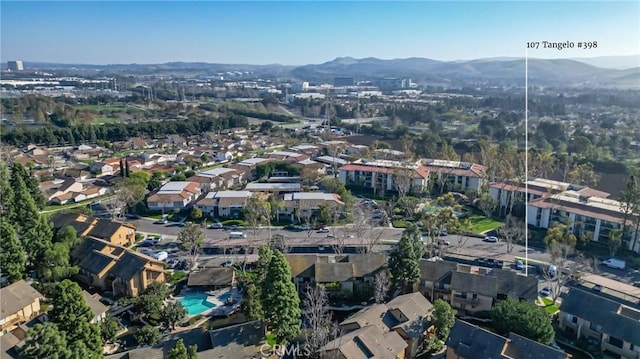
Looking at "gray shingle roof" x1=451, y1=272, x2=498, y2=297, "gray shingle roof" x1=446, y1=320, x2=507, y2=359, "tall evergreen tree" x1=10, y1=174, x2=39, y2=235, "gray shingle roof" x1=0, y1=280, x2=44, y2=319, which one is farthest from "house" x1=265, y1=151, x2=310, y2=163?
"gray shingle roof" x1=446, y1=320, x2=507, y2=359

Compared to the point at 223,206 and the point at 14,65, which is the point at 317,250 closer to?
the point at 223,206

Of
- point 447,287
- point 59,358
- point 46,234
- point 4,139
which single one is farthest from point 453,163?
point 4,139

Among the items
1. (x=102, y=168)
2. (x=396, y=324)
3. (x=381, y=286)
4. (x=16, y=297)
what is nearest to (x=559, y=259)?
(x=381, y=286)

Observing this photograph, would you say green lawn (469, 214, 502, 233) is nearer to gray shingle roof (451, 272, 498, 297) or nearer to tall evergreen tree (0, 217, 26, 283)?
gray shingle roof (451, 272, 498, 297)

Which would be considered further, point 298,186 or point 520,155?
point 520,155

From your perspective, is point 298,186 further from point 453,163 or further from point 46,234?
point 46,234
